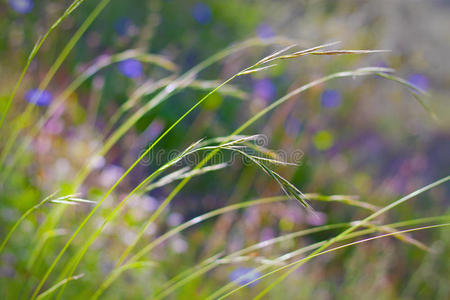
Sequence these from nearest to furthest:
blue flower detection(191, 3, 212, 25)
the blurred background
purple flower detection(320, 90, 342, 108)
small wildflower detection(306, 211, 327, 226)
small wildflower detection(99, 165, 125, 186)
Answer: the blurred background
small wildflower detection(99, 165, 125, 186)
small wildflower detection(306, 211, 327, 226)
purple flower detection(320, 90, 342, 108)
blue flower detection(191, 3, 212, 25)

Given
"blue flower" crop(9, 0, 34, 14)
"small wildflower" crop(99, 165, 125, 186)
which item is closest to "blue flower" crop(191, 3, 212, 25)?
"blue flower" crop(9, 0, 34, 14)

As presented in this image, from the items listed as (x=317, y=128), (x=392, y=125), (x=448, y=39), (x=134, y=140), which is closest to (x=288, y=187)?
(x=134, y=140)

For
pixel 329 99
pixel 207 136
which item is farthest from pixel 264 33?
pixel 207 136

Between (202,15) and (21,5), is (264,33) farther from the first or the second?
(21,5)

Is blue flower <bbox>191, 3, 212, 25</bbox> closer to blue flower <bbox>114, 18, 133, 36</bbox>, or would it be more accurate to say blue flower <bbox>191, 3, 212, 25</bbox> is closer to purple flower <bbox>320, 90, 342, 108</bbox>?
blue flower <bbox>114, 18, 133, 36</bbox>

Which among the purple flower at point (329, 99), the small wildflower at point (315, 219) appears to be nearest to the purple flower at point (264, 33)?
the purple flower at point (329, 99)

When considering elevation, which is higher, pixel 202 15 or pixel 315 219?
pixel 202 15

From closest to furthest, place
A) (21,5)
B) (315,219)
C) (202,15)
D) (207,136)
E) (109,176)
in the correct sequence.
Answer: (109,176) < (315,219) < (21,5) < (207,136) < (202,15)

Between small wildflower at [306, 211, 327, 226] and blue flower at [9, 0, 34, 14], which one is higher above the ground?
blue flower at [9, 0, 34, 14]

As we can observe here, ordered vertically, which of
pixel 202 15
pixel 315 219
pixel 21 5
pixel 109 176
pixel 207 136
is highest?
pixel 202 15
